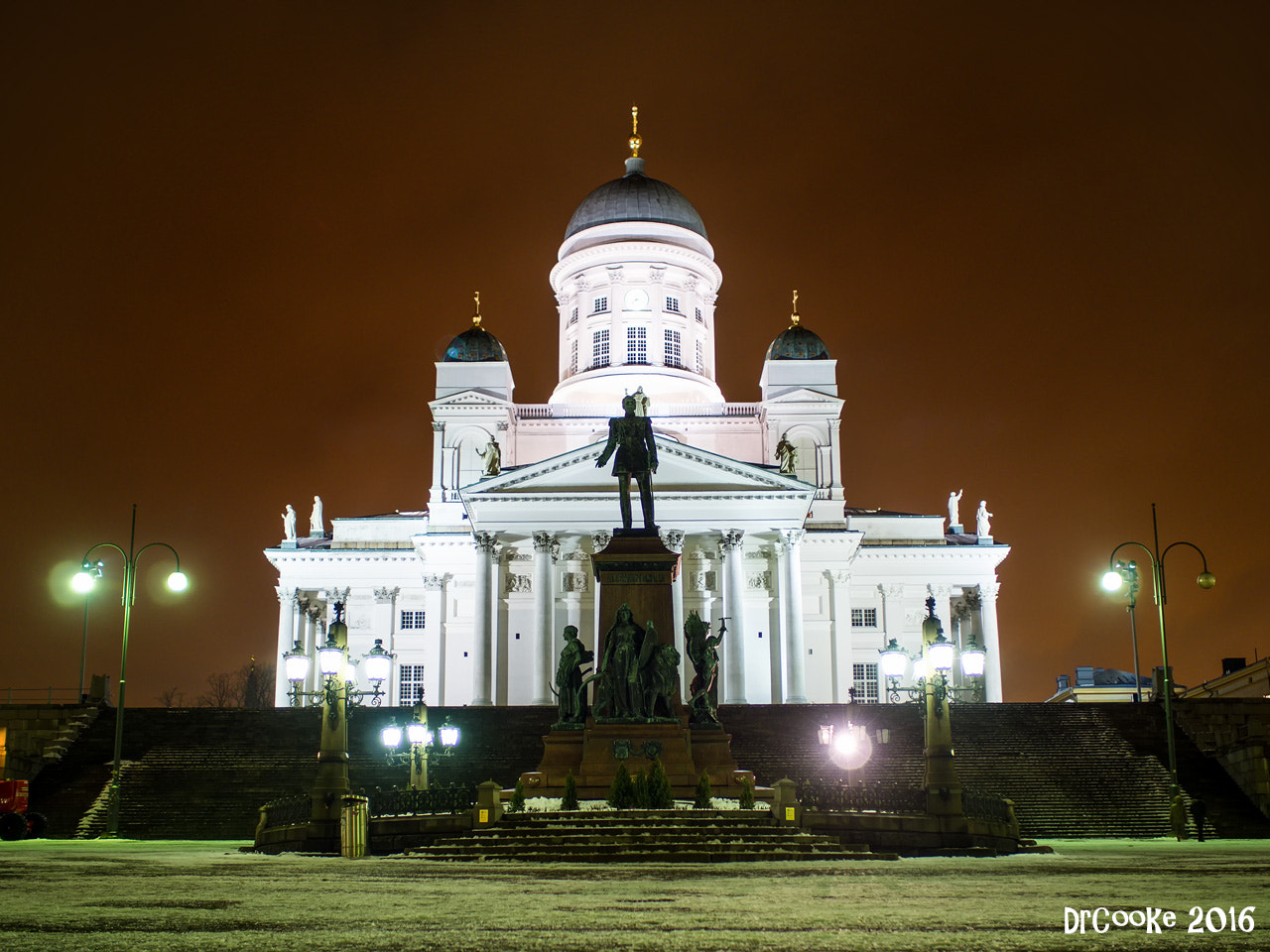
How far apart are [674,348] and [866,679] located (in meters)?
22.1

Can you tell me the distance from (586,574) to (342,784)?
122 feet

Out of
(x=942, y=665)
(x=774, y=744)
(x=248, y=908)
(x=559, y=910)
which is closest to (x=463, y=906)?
(x=559, y=910)

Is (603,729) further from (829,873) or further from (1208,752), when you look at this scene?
(1208,752)

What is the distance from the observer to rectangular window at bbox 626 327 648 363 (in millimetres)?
77375

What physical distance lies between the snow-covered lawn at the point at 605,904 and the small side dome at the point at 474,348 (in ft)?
185

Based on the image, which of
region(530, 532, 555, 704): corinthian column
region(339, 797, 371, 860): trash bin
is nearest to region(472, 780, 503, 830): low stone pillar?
region(339, 797, 371, 860): trash bin

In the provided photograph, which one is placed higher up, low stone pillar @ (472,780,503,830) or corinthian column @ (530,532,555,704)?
corinthian column @ (530,532,555,704)

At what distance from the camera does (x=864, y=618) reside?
70188 mm

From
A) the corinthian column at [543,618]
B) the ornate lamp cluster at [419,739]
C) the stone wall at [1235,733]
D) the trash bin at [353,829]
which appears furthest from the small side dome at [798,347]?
the trash bin at [353,829]

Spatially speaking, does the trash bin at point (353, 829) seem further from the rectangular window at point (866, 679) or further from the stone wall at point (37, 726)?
the rectangular window at point (866, 679)

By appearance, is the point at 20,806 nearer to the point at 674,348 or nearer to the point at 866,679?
the point at 866,679

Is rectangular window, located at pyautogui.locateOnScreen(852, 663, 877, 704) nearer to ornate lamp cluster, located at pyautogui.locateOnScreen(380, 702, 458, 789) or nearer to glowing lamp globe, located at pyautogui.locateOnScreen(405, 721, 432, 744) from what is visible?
ornate lamp cluster, located at pyautogui.locateOnScreen(380, 702, 458, 789)

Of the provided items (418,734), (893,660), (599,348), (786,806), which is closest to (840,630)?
(599,348)

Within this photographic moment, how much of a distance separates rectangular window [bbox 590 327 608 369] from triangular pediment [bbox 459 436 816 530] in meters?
19.7
